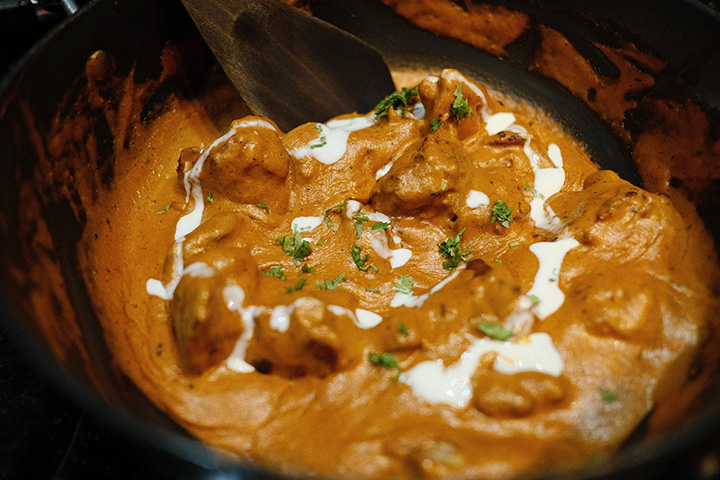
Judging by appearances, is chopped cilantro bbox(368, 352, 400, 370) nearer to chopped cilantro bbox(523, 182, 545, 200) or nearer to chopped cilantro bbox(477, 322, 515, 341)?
chopped cilantro bbox(477, 322, 515, 341)

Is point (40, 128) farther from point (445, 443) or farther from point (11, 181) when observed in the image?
point (445, 443)

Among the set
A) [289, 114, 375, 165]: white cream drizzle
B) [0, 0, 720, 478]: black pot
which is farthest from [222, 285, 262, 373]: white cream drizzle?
[289, 114, 375, 165]: white cream drizzle

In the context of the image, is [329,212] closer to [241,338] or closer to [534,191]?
[241,338]

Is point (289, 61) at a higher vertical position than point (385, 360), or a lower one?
higher

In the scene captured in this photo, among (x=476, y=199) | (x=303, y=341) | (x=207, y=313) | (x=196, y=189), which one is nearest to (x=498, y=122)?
(x=476, y=199)

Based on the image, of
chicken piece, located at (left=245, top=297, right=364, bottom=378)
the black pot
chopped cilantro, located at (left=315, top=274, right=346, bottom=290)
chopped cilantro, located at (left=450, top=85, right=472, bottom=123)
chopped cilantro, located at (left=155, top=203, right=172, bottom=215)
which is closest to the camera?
the black pot

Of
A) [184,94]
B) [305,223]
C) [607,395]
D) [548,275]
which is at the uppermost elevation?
[184,94]
